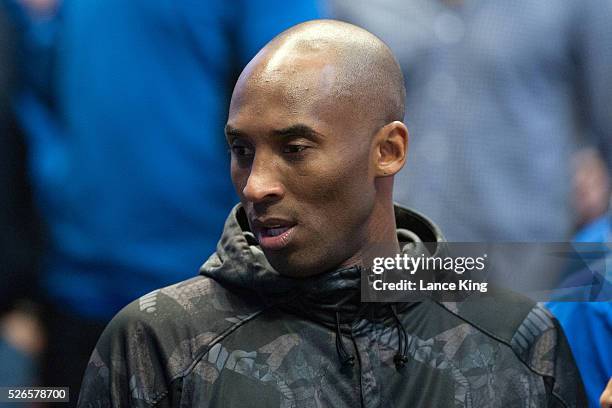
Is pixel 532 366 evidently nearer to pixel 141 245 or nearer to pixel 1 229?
pixel 141 245

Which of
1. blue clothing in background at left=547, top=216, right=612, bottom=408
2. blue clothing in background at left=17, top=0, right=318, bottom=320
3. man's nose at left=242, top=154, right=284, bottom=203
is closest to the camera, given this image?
man's nose at left=242, top=154, right=284, bottom=203

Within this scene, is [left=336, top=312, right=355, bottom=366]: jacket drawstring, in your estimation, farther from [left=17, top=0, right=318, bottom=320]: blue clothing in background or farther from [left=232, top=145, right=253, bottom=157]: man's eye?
[left=17, top=0, right=318, bottom=320]: blue clothing in background

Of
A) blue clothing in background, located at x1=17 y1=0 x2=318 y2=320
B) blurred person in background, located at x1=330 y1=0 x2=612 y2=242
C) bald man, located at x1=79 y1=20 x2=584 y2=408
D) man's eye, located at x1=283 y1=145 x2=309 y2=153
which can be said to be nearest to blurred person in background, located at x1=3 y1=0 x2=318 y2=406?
blue clothing in background, located at x1=17 y1=0 x2=318 y2=320

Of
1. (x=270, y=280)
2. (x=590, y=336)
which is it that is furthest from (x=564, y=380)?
(x=270, y=280)

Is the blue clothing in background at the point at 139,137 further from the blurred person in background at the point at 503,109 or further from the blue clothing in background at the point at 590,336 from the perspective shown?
the blue clothing in background at the point at 590,336

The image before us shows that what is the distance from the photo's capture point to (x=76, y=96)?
8.00ft

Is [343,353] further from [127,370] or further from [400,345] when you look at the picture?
[127,370]

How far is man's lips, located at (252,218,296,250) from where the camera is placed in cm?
181

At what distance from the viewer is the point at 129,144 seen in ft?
7.90

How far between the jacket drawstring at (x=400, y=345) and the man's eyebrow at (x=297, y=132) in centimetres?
30

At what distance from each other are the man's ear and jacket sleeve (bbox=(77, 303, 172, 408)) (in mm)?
414

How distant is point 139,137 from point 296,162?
68 centimetres

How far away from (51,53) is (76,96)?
0.11m

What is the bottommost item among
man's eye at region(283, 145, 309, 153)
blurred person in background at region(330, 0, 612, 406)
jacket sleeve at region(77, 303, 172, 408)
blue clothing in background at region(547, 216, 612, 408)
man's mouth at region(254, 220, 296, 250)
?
jacket sleeve at region(77, 303, 172, 408)
